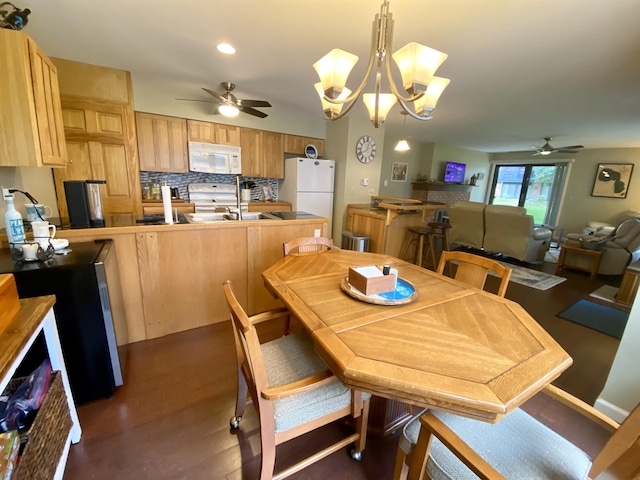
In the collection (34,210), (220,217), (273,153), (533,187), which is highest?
(273,153)

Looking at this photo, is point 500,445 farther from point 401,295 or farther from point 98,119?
point 98,119

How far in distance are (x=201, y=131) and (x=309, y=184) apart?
1.80 m

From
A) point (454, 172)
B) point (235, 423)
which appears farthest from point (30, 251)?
point (454, 172)

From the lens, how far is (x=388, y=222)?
383cm

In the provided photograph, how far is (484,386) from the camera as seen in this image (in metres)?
0.76

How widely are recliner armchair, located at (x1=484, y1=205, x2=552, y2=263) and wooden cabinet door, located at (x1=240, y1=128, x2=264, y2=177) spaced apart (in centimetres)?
397

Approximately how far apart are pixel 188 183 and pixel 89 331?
3.23 m

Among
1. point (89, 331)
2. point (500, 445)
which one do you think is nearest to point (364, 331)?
point (500, 445)

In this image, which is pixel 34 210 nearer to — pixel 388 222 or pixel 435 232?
pixel 388 222

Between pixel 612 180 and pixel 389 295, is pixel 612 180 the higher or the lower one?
the higher one

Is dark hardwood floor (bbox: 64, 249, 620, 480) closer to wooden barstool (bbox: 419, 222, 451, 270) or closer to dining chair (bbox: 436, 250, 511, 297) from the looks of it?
dining chair (bbox: 436, 250, 511, 297)

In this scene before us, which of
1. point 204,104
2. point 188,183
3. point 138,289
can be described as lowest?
point 138,289

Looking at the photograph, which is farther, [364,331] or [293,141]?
[293,141]

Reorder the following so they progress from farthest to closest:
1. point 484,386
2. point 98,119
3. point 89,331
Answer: point 98,119 → point 89,331 → point 484,386
